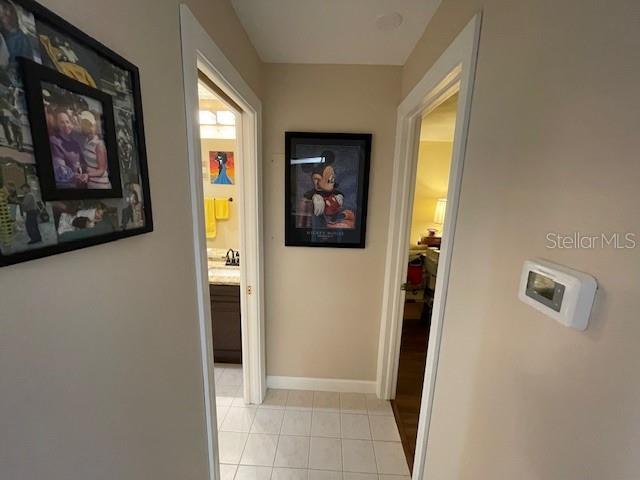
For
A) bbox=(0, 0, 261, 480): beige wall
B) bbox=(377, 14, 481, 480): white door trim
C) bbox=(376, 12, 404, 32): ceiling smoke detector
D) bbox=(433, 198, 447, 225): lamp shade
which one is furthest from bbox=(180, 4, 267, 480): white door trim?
bbox=(433, 198, 447, 225): lamp shade

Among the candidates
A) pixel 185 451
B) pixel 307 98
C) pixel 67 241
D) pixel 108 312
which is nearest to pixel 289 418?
pixel 185 451

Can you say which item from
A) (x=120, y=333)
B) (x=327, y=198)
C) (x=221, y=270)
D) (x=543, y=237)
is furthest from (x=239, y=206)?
(x=543, y=237)

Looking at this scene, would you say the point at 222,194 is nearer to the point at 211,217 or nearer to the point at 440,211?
the point at 211,217

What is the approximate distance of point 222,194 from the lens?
2695 millimetres

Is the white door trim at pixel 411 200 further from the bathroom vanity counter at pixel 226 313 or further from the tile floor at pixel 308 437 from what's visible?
the bathroom vanity counter at pixel 226 313

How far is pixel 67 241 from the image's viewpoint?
46 centimetres

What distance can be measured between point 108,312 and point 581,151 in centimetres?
104

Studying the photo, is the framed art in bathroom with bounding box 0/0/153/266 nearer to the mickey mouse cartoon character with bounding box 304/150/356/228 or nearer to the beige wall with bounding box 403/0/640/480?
the beige wall with bounding box 403/0/640/480

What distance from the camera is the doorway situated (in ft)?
6.72

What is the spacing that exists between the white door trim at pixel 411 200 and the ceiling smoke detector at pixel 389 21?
0.31 m

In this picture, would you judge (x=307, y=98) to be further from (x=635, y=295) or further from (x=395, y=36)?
(x=635, y=295)

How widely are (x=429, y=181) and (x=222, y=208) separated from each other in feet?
10.3

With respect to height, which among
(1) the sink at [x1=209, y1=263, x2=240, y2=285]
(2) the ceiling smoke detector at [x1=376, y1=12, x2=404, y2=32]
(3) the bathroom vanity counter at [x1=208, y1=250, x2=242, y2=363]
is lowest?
(3) the bathroom vanity counter at [x1=208, y1=250, x2=242, y2=363]

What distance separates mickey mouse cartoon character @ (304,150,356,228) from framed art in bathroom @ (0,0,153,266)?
1303 mm
